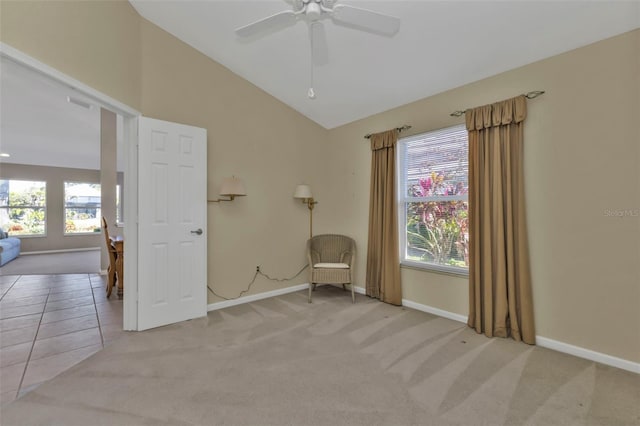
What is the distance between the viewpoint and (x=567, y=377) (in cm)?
209

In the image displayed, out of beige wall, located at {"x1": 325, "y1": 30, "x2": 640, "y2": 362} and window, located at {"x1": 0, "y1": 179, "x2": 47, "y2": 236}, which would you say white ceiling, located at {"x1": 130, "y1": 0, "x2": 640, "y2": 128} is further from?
window, located at {"x1": 0, "y1": 179, "x2": 47, "y2": 236}

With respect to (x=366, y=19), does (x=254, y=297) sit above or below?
below

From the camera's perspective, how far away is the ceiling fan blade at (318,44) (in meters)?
2.48

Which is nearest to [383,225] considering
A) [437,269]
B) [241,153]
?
[437,269]

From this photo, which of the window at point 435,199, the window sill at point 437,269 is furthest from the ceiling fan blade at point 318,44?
the window sill at point 437,269

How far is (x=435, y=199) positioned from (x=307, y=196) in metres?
1.79

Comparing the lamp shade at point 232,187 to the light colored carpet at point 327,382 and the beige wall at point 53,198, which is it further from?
the beige wall at point 53,198

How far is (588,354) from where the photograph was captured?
2361 millimetres

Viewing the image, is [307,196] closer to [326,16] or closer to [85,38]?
[326,16]

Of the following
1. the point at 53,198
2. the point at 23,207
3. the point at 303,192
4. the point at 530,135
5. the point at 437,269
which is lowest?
the point at 437,269

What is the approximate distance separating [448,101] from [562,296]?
2.28 meters

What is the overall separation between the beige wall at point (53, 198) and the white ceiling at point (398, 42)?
23.6ft

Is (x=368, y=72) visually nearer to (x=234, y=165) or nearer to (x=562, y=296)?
(x=234, y=165)

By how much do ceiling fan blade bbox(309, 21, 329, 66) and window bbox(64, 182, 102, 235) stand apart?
8.44m
